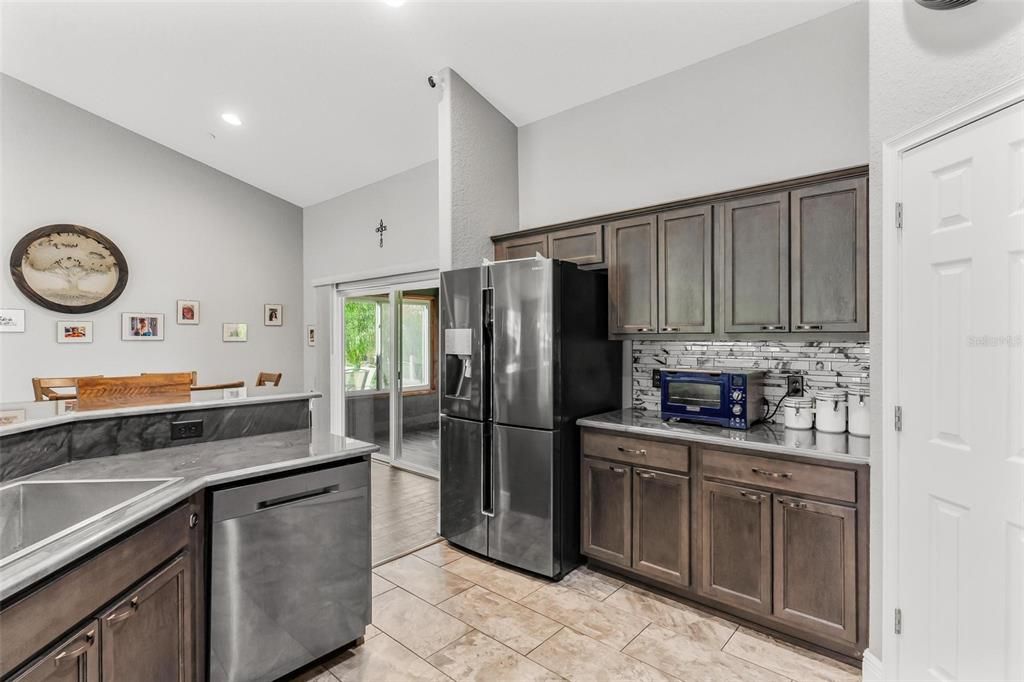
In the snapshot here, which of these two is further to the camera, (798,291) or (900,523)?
(798,291)

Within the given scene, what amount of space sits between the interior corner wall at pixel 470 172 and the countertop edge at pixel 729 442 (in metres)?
1.59

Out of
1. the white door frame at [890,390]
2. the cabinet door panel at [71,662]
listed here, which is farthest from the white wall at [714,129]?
the cabinet door panel at [71,662]

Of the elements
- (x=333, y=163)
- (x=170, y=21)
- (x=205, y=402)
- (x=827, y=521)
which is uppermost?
(x=170, y=21)

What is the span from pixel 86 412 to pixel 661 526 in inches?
108

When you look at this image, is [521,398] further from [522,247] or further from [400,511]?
[400,511]

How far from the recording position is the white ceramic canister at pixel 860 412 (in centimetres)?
242

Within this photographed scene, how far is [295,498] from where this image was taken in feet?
6.61

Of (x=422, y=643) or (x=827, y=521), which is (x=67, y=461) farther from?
(x=827, y=521)

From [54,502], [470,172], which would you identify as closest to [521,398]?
[470,172]

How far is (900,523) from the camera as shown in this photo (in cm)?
198

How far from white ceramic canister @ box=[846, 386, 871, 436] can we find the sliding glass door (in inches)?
148

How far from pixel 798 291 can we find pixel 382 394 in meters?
4.27

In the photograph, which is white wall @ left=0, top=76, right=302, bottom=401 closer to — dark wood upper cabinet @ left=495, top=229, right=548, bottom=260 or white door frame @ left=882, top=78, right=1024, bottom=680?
dark wood upper cabinet @ left=495, top=229, right=548, bottom=260

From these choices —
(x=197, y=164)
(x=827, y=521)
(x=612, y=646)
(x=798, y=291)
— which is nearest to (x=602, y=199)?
(x=798, y=291)
